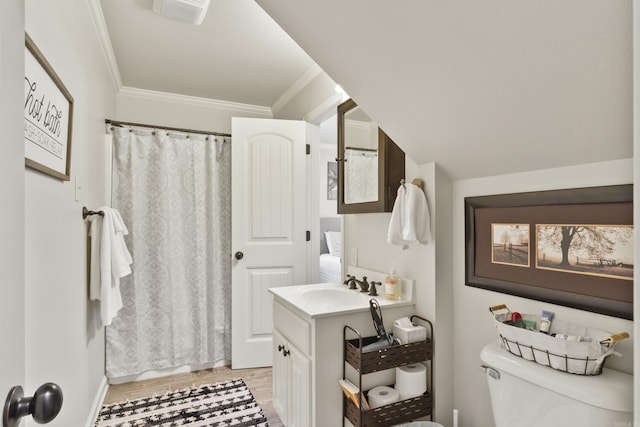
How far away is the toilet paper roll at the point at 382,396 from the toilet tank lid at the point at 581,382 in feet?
1.74

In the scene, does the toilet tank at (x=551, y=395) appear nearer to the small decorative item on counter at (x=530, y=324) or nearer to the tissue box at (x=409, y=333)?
the small decorative item on counter at (x=530, y=324)

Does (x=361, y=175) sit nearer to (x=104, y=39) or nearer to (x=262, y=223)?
(x=262, y=223)

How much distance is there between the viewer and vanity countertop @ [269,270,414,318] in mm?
1596

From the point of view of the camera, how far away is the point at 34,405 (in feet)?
1.79

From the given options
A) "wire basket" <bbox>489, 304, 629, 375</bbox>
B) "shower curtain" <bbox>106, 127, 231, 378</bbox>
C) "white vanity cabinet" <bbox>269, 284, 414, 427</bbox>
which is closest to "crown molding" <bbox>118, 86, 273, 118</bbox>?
"shower curtain" <bbox>106, 127, 231, 378</bbox>

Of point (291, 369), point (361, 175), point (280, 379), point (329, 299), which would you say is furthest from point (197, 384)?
point (361, 175)

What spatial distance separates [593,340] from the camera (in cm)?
108

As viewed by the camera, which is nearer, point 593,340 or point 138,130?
point 593,340

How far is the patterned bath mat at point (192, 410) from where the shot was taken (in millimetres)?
2088

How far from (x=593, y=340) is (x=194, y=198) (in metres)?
2.65

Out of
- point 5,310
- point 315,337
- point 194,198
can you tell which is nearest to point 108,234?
point 194,198

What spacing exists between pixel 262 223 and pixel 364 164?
4.03ft

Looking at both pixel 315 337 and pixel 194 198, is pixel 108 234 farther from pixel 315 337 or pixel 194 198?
pixel 315 337

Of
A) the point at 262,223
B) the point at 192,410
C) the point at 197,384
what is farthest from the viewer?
the point at 262,223
